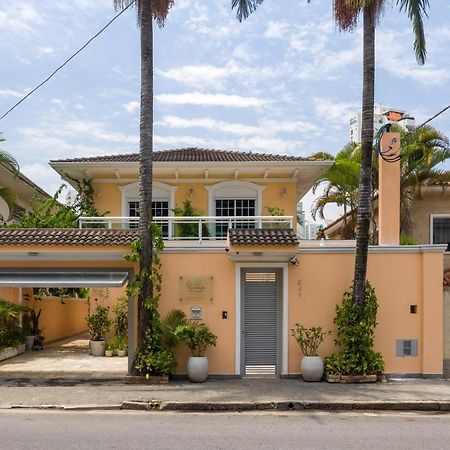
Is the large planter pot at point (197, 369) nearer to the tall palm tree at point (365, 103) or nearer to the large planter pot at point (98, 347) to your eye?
the tall palm tree at point (365, 103)

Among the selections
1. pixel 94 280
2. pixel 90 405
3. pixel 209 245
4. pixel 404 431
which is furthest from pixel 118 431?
pixel 209 245

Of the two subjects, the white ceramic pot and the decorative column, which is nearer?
the decorative column

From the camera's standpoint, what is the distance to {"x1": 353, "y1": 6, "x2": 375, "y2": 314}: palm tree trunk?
13.6m

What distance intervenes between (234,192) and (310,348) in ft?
26.0

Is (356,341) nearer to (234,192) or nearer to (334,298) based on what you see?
(334,298)

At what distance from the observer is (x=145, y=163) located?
13.8 metres

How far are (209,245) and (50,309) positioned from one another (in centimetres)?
1126

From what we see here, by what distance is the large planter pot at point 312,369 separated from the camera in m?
13.6

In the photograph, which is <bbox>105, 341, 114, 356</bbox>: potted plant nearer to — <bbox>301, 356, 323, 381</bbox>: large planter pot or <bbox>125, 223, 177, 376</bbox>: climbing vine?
<bbox>125, 223, 177, 376</bbox>: climbing vine

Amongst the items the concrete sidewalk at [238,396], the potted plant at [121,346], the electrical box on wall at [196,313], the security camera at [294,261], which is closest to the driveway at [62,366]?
the potted plant at [121,346]

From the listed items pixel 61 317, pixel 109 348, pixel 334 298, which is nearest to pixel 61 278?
pixel 109 348

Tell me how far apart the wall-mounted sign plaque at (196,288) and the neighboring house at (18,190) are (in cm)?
828

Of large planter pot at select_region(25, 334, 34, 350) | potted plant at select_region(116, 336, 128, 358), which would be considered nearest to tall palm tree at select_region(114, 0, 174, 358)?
potted plant at select_region(116, 336, 128, 358)

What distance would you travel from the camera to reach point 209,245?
15.1m
